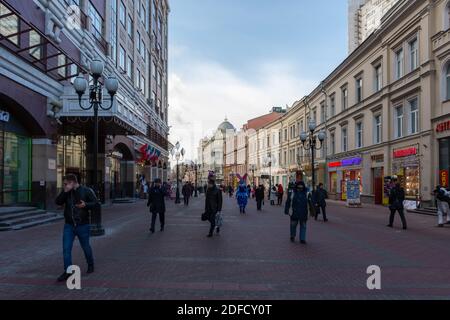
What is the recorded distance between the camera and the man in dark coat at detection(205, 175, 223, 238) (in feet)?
40.4

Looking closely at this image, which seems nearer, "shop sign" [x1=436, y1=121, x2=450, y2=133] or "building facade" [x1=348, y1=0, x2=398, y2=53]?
"shop sign" [x1=436, y1=121, x2=450, y2=133]

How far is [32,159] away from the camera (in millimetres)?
18422

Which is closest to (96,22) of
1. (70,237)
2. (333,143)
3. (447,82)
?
(447,82)

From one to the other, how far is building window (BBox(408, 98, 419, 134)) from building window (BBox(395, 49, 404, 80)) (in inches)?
88.8

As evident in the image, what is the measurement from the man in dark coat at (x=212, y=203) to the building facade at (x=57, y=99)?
26.4 ft

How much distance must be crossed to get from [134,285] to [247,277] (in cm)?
179

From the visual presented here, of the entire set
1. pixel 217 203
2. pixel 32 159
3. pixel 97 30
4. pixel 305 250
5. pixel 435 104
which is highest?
pixel 97 30

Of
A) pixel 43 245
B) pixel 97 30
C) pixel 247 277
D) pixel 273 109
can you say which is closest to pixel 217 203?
pixel 43 245

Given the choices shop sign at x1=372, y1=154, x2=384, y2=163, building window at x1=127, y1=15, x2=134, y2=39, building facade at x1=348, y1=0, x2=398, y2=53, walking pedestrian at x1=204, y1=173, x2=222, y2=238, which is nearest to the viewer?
walking pedestrian at x1=204, y1=173, x2=222, y2=238

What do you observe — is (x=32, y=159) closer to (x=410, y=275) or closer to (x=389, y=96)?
(x=410, y=275)

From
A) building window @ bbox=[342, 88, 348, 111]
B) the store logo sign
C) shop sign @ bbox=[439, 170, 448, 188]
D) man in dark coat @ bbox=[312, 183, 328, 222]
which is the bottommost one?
man in dark coat @ bbox=[312, 183, 328, 222]

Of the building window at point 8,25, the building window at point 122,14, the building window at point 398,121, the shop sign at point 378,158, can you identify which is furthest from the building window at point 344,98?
the building window at point 8,25

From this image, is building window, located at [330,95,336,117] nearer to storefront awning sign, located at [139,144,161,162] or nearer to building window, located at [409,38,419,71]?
building window, located at [409,38,419,71]

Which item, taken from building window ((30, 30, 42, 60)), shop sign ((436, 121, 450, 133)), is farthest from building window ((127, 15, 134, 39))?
shop sign ((436, 121, 450, 133))
